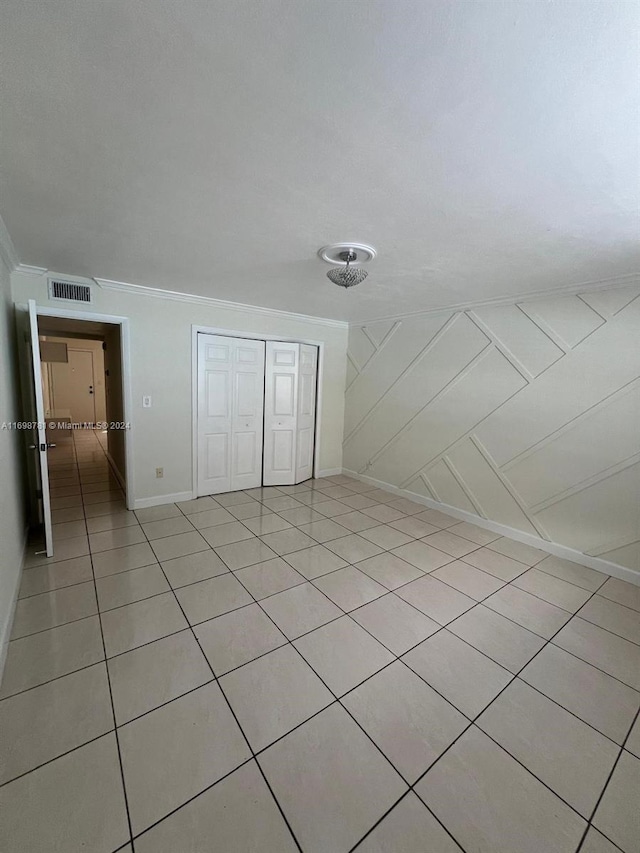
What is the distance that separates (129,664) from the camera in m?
1.74

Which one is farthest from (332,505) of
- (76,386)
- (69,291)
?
(76,386)

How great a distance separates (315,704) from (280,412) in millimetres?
3462

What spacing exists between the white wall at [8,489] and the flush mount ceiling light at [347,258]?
7.45ft

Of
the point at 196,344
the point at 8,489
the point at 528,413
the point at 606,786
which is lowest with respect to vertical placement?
the point at 606,786

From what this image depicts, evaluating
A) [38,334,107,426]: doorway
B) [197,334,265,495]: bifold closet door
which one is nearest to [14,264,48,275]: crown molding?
[197,334,265,495]: bifold closet door

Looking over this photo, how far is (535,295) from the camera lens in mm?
3078

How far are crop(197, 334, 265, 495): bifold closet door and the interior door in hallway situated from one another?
6.71m

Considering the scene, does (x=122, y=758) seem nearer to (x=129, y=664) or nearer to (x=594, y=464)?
(x=129, y=664)

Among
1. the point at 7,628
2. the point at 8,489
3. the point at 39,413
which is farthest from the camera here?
the point at 39,413

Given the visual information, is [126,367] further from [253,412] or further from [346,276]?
[346,276]

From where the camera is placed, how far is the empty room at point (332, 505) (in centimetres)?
104

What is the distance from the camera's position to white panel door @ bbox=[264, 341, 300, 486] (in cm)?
450

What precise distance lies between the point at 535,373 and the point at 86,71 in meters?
3.54

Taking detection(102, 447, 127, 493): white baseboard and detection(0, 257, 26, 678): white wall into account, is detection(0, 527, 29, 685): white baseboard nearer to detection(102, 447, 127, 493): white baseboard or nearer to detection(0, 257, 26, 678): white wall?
detection(0, 257, 26, 678): white wall
